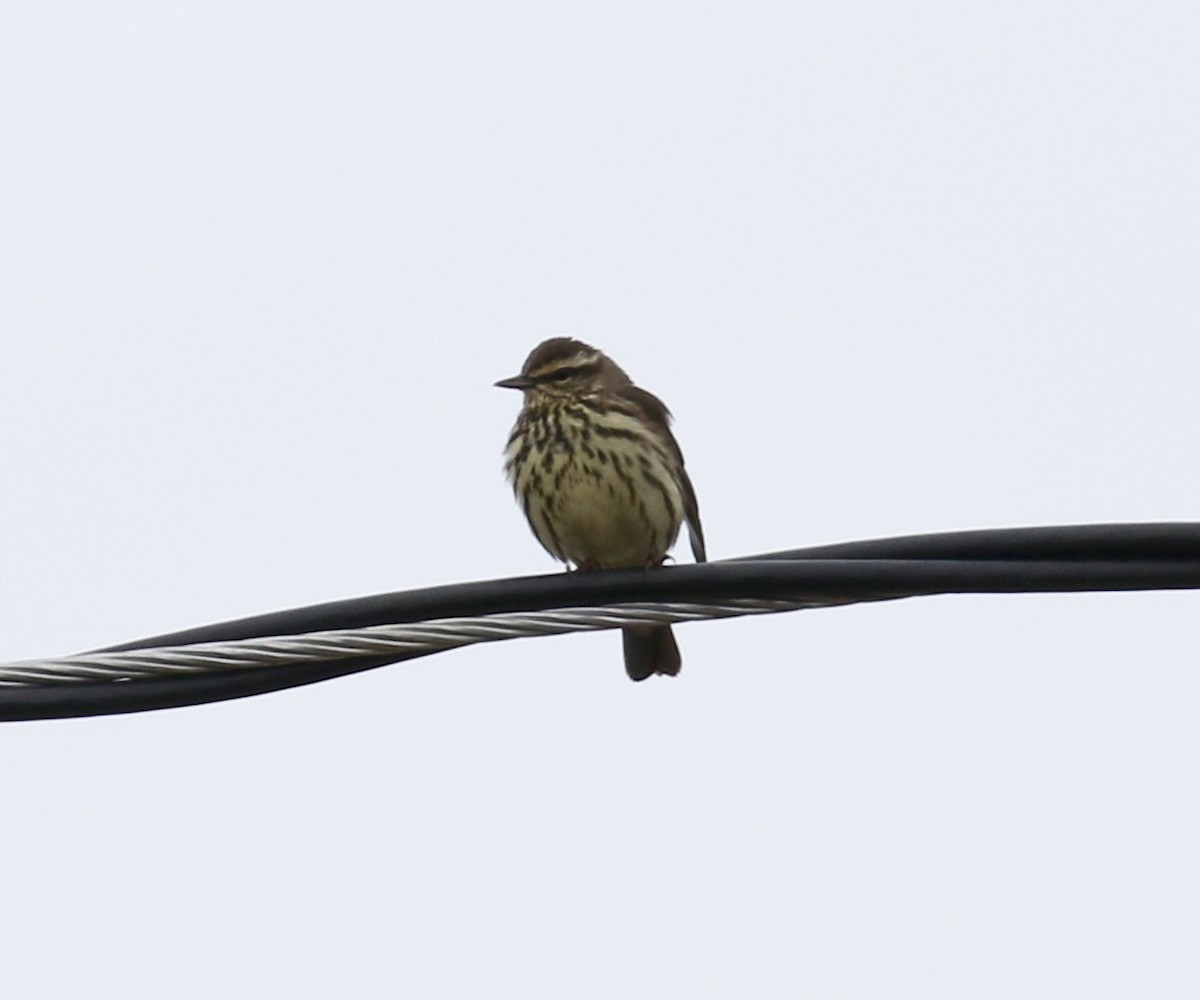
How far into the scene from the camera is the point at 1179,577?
16.6 ft

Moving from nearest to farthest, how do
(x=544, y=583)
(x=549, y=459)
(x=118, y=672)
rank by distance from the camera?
(x=118, y=672), (x=544, y=583), (x=549, y=459)

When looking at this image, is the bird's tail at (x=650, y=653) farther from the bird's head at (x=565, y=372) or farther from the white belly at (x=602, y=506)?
the bird's head at (x=565, y=372)

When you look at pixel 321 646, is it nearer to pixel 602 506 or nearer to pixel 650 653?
pixel 602 506

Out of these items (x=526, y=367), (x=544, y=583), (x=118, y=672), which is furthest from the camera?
(x=526, y=367)

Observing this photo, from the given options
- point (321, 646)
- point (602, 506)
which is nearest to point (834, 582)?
point (321, 646)

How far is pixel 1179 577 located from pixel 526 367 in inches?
170

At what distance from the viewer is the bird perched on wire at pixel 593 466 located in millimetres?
8242

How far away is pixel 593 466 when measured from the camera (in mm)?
8242

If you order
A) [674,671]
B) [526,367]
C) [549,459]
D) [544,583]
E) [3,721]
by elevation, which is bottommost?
[3,721]

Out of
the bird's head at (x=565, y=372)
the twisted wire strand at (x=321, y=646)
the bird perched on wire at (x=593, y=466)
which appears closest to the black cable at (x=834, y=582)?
the twisted wire strand at (x=321, y=646)

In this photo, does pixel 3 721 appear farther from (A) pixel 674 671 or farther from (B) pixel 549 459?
(A) pixel 674 671

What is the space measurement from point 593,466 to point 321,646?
3234 millimetres

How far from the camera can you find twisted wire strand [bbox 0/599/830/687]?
502 cm

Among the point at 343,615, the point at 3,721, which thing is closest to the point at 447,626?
the point at 343,615
